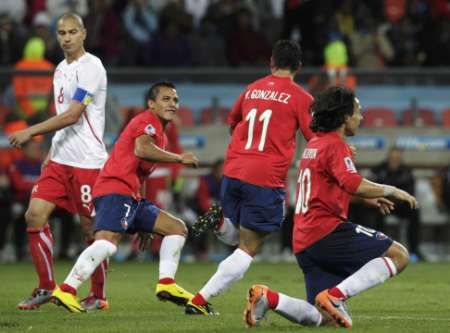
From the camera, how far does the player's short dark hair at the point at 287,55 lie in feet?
35.5

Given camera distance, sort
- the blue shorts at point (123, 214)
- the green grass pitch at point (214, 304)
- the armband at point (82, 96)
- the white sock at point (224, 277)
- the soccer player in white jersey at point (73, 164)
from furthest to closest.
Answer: the soccer player in white jersey at point (73, 164) < the armband at point (82, 96) < the blue shorts at point (123, 214) < the white sock at point (224, 277) < the green grass pitch at point (214, 304)

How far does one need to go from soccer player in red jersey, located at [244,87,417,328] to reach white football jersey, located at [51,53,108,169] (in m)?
2.59

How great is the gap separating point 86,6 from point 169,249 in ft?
40.8

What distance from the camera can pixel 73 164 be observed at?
1111 centimetres

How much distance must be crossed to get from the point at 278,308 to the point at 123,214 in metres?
2.11

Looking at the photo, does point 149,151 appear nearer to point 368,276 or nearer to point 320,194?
point 320,194

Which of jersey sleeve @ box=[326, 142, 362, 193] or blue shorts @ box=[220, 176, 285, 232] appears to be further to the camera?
blue shorts @ box=[220, 176, 285, 232]

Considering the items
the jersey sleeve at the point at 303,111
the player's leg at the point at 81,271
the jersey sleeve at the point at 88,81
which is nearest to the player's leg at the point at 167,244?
the player's leg at the point at 81,271

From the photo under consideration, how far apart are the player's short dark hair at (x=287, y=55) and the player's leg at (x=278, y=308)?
2.55 m

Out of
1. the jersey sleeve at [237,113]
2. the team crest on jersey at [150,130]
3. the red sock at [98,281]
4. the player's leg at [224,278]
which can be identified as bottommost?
the red sock at [98,281]

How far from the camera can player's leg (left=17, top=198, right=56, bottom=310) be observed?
432 inches

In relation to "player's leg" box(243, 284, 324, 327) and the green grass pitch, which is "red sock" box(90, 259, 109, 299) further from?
"player's leg" box(243, 284, 324, 327)

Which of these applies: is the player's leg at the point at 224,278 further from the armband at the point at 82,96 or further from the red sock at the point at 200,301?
the armband at the point at 82,96

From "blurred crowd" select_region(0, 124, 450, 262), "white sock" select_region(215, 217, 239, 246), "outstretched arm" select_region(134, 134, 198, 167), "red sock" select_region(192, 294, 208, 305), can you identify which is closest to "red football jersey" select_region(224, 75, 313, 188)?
"white sock" select_region(215, 217, 239, 246)
